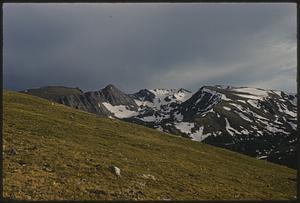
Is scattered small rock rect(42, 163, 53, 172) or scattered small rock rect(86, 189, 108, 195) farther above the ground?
scattered small rock rect(86, 189, 108, 195)

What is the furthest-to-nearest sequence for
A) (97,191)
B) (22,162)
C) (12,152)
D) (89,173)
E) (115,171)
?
→ (115,171) → (12,152) → (89,173) → (22,162) → (97,191)

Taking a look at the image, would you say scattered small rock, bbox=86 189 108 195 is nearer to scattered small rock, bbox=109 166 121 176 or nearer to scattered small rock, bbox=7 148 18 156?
scattered small rock, bbox=109 166 121 176

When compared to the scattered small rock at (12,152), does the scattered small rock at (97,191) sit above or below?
above

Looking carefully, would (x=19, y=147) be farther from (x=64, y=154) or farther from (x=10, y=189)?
(x=10, y=189)

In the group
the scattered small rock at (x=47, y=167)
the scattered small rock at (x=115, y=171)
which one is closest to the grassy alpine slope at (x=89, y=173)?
the scattered small rock at (x=47, y=167)

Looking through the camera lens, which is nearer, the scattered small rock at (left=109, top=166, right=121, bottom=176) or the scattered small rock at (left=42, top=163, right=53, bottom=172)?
the scattered small rock at (left=42, top=163, right=53, bottom=172)

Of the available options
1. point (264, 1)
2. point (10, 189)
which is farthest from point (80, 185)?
point (264, 1)

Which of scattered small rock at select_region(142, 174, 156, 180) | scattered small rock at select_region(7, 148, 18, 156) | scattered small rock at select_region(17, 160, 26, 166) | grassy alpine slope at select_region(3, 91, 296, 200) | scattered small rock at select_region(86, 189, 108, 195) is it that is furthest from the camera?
scattered small rock at select_region(142, 174, 156, 180)

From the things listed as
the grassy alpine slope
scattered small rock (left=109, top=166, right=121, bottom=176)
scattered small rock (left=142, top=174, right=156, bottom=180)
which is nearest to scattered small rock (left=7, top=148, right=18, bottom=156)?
the grassy alpine slope

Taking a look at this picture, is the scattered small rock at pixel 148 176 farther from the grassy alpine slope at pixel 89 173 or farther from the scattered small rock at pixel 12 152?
the scattered small rock at pixel 12 152

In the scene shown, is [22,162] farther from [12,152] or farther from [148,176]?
[148,176]

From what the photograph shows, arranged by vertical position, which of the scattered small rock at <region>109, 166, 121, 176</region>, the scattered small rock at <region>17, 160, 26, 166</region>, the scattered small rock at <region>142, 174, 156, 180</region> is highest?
the scattered small rock at <region>17, 160, 26, 166</region>

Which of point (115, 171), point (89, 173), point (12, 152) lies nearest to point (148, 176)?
point (115, 171)

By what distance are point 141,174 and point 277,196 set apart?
46.3 ft
